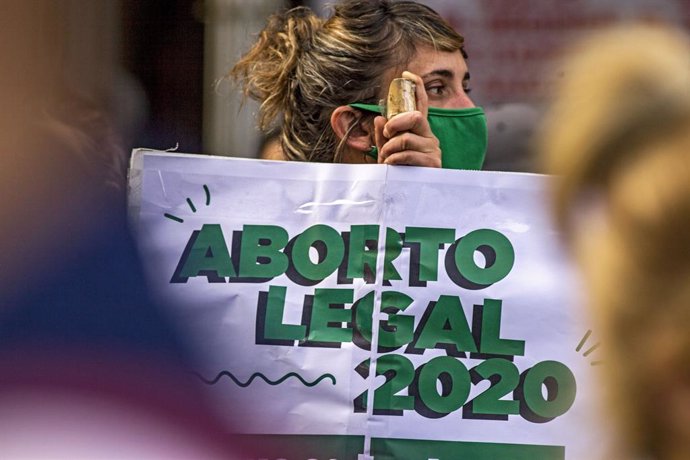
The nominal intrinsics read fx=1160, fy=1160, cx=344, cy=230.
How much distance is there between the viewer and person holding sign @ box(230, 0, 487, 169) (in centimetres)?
251

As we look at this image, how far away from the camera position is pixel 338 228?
2.12 metres

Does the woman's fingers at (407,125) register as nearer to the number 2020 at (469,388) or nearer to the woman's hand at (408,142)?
the woman's hand at (408,142)

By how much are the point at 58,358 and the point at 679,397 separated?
805 millimetres

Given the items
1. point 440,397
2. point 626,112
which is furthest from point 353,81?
point 626,112

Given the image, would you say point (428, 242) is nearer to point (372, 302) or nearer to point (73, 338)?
point (372, 302)

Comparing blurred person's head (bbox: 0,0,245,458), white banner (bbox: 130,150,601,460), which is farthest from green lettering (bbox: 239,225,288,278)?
blurred person's head (bbox: 0,0,245,458)

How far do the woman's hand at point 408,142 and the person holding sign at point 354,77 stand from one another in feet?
0.80

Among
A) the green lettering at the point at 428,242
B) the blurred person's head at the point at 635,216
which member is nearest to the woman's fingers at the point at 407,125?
the green lettering at the point at 428,242

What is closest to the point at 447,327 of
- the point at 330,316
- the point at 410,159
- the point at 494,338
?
the point at 494,338

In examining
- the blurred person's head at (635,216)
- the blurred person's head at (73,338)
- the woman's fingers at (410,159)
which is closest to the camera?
the blurred person's head at (635,216)

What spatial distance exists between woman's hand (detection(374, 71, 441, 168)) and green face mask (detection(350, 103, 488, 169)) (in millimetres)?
239

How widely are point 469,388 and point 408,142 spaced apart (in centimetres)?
47

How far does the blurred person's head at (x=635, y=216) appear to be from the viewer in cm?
98

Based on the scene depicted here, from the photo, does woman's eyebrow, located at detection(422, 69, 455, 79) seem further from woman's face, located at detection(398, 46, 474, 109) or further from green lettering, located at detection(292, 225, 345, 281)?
green lettering, located at detection(292, 225, 345, 281)
